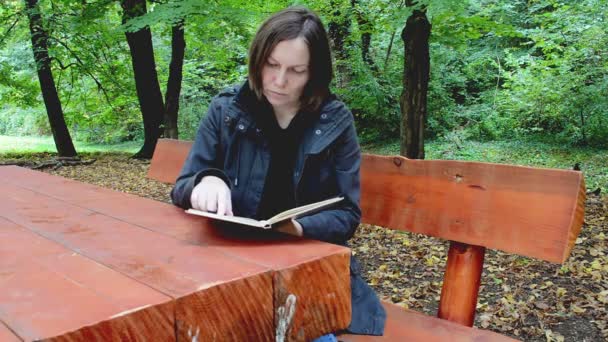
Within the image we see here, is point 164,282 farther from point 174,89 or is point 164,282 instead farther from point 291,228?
point 174,89

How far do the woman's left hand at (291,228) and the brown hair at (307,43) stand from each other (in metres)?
0.50

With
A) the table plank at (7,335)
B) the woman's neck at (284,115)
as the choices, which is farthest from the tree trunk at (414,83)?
the table plank at (7,335)

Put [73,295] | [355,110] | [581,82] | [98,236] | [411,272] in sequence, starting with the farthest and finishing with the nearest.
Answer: [355,110] → [581,82] → [411,272] → [98,236] → [73,295]

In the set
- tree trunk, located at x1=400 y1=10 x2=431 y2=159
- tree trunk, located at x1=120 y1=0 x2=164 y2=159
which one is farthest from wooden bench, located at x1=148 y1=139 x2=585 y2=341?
tree trunk, located at x1=120 y1=0 x2=164 y2=159

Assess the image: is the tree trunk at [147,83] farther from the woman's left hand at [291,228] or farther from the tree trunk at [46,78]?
the woman's left hand at [291,228]

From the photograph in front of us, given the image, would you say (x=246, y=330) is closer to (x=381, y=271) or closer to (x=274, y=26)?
(x=274, y=26)

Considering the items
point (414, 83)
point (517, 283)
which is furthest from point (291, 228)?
point (414, 83)

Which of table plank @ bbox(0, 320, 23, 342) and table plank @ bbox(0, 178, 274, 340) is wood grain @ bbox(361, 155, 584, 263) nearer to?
table plank @ bbox(0, 178, 274, 340)

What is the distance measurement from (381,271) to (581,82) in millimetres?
8780

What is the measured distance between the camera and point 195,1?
18.6ft

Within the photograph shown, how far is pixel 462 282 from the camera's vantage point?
1.74m

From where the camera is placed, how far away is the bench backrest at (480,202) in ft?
4.68

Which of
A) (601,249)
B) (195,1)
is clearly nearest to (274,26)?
(601,249)

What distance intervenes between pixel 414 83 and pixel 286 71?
5.12 meters
